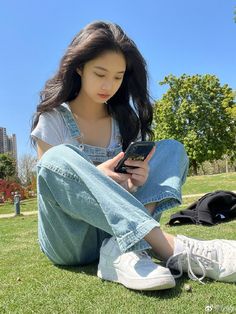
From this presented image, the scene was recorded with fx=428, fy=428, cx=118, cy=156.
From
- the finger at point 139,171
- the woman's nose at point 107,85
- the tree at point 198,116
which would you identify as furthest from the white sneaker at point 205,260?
the tree at point 198,116

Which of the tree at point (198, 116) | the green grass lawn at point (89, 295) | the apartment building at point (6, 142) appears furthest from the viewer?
the apartment building at point (6, 142)

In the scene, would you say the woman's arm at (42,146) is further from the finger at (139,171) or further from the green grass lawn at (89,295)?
the green grass lawn at (89,295)

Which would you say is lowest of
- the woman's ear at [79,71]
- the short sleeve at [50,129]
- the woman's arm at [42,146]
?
the woman's arm at [42,146]

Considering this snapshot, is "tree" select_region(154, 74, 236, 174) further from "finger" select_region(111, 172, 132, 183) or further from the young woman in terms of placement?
"finger" select_region(111, 172, 132, 183)

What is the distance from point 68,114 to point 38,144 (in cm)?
29

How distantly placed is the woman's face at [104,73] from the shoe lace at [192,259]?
43.6 inches

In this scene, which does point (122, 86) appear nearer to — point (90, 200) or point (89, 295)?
point (90, 200)

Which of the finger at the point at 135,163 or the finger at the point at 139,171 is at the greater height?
the finger at the point at 135,163

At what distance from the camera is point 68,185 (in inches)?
80.8

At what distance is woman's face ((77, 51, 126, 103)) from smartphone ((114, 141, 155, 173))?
0.53 m

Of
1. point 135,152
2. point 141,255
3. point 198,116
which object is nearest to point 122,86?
point 135,152

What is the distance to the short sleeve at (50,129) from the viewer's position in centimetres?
250

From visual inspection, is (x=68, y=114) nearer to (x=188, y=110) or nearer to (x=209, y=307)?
(x=209, y=307)

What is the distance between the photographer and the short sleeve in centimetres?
250
